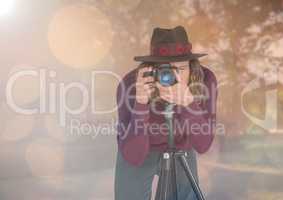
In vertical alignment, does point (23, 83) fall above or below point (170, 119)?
above

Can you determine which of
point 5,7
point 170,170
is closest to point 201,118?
Answer: point 170,170

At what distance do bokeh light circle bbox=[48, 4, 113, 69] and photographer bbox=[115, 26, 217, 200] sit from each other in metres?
0.24

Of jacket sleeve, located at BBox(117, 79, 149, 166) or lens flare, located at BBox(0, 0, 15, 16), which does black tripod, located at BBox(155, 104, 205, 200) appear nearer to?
jacket sleeve, located at BBox(117, 79, 149, 166)

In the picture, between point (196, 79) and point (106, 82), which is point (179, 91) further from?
point (106, 82)

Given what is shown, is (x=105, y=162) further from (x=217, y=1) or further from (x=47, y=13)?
(x=217, y=1)

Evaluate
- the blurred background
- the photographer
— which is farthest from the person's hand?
the blurred background

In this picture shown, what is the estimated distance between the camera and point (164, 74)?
1.81 meters

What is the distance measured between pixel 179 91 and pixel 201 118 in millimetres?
210

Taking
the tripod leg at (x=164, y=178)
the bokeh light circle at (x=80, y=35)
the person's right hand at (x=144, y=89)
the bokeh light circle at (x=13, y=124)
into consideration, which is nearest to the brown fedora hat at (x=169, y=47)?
the person's right hand at (x=144, y=89)

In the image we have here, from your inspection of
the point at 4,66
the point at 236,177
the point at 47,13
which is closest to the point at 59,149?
the point at 4,66

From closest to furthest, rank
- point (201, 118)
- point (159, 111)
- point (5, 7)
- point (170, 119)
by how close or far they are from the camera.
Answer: point (170, 119)
point (159, 111)
point (201, 118)
point (5, 7)

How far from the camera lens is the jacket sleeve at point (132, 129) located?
6.03ft

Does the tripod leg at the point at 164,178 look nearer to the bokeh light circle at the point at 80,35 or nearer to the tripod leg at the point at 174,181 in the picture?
the tripod leg at the point at 174,181

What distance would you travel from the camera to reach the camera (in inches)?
71.3
